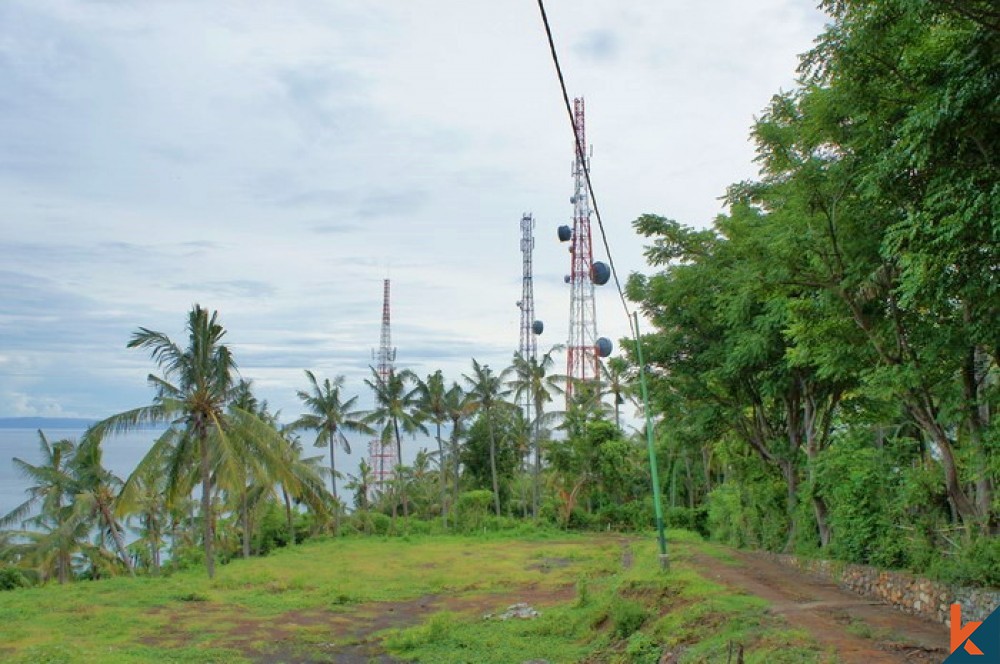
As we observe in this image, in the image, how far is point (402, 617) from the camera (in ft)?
61.0

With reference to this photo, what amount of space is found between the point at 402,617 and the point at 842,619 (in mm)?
10236

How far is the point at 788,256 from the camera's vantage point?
1377 cm

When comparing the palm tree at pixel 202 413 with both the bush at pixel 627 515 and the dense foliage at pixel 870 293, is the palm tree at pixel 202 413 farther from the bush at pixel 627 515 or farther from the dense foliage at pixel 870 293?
the bush at pixel 627 515

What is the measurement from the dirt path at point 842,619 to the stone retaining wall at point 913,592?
0.26m

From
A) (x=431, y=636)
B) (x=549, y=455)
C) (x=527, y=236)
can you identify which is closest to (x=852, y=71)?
(x=431, y=636)

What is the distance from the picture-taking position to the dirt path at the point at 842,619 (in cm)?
974

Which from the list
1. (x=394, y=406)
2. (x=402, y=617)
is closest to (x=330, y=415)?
(x=394, y=406)

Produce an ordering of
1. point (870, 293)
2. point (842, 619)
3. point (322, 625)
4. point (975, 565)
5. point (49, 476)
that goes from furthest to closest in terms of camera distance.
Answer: point (49, 476) → point (322, 625) → point (870, 293) → point (842, 619) → point (975, 565)

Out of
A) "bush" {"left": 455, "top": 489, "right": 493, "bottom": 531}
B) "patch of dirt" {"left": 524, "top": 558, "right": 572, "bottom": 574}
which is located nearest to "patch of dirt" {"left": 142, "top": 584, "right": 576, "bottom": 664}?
A: "patch of dirt" {"left": 524, "top": 558, "right": 572, "bottom": 574}

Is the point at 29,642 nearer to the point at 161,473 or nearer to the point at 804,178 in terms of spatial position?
the point at 161,473

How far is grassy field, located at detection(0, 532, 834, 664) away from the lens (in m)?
12.6

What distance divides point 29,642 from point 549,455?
33.3m

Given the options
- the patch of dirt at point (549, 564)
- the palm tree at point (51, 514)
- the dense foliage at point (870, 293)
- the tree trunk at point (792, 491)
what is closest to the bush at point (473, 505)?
the patch of dirt at point (549, 564)

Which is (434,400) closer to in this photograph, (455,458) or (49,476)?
(455,458)
